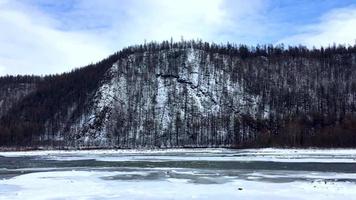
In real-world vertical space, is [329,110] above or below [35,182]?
above

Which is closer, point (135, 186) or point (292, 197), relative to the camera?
point (292, 197)

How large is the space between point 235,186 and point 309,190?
418 centimetres

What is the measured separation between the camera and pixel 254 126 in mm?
188375

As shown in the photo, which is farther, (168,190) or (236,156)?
(236,156)

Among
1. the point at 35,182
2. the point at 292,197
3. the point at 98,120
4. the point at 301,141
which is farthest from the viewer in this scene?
the point at 98,120

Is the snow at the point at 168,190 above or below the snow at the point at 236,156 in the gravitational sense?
above

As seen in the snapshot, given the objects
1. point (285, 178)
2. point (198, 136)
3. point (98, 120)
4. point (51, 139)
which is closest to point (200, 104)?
point (198, 136)

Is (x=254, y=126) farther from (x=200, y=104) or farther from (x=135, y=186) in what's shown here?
(x=135, y=186)

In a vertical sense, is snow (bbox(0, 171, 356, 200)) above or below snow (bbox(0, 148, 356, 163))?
above

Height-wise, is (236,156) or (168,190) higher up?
(168,190)

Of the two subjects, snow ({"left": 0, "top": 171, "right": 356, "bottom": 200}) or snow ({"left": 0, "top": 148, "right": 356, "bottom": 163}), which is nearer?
snow ({"left": 0, "top": 171, "right": 356, "bottom": 200})

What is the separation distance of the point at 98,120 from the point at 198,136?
124ft

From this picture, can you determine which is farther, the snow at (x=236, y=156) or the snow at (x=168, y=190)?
the snow at (x=236, y=156)

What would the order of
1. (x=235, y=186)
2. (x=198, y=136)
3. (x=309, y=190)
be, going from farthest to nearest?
(x=198, y=136), (x=235, y=186), (x=309, y=190)
